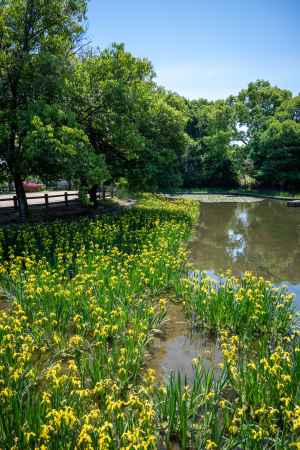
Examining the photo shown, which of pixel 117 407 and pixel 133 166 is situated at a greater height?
pixel 133 166

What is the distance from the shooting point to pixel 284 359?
4.84 metres

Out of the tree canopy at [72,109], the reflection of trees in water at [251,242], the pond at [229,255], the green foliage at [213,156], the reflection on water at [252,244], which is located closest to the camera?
the pond at [229,255]

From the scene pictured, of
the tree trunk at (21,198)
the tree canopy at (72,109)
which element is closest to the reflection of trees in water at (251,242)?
the tree canopy at (72,109)

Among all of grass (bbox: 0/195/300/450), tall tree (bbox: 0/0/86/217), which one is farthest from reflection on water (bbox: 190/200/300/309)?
tall tree (bbox: 0/0/86/217)

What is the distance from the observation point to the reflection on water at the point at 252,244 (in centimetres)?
1298

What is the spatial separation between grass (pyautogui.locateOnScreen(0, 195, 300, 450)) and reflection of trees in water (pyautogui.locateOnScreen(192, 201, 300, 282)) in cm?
448

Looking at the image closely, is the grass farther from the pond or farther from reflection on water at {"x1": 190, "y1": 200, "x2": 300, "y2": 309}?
reflection on water at {"x1": 190, "y1": 200, "x2": 300, "y2": 309}

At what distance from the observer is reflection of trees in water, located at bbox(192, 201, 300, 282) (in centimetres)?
1339

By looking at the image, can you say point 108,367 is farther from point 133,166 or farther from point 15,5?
point 133,166

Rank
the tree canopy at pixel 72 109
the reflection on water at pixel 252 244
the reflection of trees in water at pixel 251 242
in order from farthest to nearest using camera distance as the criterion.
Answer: the tree canopy at pixel 72 109 < the reflection of trees in water at pixel 251 242 < the reflection on water at pixel 252 244

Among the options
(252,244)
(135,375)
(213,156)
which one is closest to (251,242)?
(252,244)

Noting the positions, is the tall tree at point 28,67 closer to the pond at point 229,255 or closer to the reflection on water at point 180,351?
the pond at point 229,255

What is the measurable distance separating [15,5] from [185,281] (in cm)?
1573

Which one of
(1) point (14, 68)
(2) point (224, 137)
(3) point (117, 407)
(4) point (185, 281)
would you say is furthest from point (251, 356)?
(2) point (224, 137)
